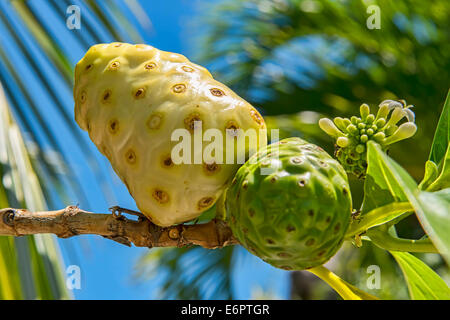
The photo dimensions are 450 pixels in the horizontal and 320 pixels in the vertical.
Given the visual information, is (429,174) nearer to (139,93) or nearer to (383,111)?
(383,111)

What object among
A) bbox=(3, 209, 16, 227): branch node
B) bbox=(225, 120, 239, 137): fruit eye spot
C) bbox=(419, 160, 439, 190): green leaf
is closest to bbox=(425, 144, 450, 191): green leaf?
bbox=(419, 160, 439, 190): green leaf

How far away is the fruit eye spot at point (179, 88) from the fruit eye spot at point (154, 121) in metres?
0.04

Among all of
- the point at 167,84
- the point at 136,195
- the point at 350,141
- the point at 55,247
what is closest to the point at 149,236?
the point at 136,195

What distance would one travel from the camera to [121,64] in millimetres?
570

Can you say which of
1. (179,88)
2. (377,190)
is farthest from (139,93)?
(377,190)

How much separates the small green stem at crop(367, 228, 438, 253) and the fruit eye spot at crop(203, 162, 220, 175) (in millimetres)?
187

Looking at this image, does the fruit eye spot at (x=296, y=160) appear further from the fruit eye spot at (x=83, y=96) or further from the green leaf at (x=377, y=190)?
the fruit eye spot at (x=83, y=96)

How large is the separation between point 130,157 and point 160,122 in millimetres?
52

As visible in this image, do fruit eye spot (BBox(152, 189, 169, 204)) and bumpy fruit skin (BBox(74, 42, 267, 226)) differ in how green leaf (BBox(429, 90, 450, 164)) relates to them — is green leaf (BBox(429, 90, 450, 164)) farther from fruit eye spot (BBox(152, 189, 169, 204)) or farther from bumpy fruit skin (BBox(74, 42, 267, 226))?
fruit eye spot (BBox(152, 189, 169, 204))

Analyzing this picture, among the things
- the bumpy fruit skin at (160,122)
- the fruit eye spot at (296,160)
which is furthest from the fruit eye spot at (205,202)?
the fruit eye spot at (296,160)

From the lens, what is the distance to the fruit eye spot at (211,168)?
1.67 feet

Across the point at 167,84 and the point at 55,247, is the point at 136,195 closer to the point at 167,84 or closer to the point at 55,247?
the point at 167,84

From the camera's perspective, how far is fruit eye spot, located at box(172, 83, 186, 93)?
1.70 ft

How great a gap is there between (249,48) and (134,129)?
10.2 feet
